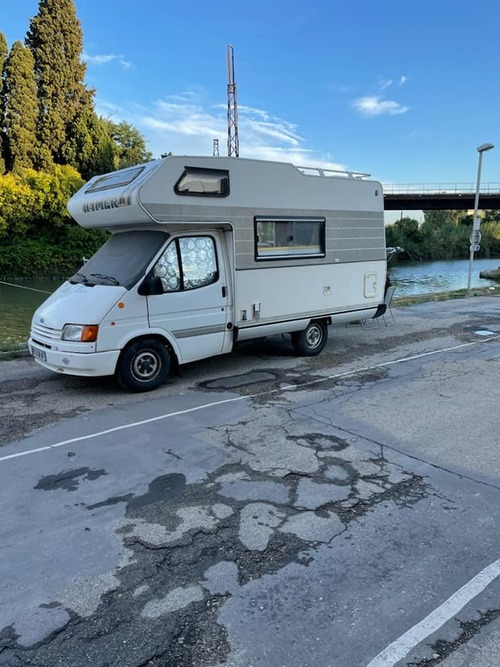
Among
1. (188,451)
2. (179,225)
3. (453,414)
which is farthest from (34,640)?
(179,225)

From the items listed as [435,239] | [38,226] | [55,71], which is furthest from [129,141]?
[435,239]

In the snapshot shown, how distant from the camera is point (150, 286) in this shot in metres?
6.52

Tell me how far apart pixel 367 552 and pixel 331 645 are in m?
0.85

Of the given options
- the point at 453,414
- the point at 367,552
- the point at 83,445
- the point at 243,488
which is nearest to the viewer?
the point at 367,552

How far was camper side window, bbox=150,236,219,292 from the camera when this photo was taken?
6.80 metres

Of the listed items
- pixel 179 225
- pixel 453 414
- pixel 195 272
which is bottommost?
pixel 453 414

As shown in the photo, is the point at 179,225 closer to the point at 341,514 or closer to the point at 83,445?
the point at 83,445

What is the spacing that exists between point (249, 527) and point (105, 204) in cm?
515

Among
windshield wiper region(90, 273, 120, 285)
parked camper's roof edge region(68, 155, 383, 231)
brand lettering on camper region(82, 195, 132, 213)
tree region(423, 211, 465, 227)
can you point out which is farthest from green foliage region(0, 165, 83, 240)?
tree region(423, 211, 465, 227)

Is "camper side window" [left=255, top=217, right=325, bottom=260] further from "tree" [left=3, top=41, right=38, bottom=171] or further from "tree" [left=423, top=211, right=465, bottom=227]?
"tree" [left=423, top=211, right=465, bottom=227]

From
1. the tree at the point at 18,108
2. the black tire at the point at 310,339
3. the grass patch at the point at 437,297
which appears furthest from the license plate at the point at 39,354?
the tree at the point at 18,108

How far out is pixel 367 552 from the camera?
10.7 feet

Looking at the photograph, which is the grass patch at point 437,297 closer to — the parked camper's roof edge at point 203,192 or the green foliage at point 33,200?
the parked camper's roof edge at point 203,192

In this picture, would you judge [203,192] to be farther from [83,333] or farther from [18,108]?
[18,108]
